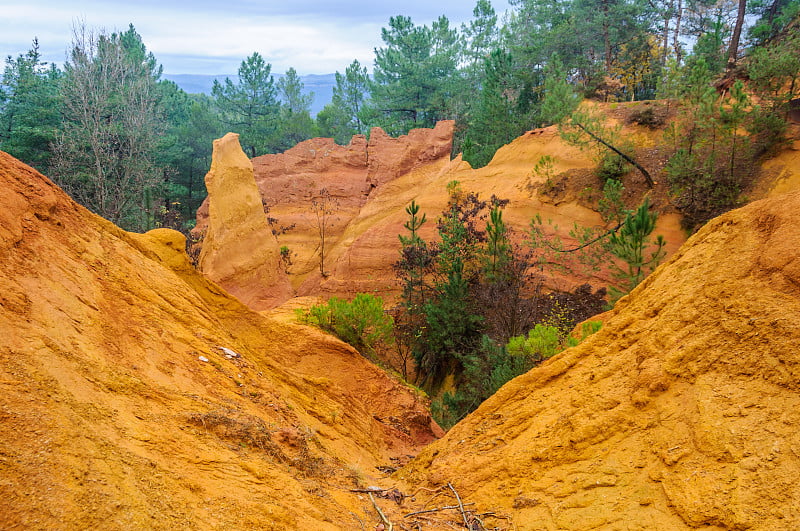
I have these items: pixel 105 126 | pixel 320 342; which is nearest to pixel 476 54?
pixel 105 126

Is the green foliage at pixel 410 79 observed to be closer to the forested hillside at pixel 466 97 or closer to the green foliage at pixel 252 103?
the forested hillside at pixel 466 97

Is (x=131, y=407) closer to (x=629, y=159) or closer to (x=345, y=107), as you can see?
(x=629, y=159)

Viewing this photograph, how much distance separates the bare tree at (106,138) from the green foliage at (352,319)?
585 inches

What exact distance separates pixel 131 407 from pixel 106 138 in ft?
83.2

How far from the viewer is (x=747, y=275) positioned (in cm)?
394

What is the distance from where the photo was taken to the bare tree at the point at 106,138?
894 inches

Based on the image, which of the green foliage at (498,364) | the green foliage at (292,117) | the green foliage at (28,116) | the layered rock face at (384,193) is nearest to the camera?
the green foliage at (498,364)

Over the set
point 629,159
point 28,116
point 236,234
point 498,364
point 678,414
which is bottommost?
point 498,364

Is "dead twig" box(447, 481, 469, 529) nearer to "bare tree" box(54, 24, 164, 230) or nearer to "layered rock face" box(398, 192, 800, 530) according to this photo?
"layered rock face" box(398, 192, 800, 530)

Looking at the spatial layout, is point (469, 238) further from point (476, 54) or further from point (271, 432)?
point (476, 54)

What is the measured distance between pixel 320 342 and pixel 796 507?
8622 mm

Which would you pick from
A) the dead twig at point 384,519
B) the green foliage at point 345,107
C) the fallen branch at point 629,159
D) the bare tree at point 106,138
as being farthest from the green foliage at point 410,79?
the dead twig at point 384,519

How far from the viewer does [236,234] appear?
645 inches

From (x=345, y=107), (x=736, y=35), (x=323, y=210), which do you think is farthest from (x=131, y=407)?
(x=345, y=107)
